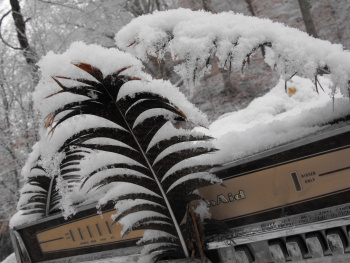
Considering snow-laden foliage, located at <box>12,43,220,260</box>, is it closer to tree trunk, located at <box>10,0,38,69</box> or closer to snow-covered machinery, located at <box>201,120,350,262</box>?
snow-covered machinery, located at <box>201,120,350,262</box>

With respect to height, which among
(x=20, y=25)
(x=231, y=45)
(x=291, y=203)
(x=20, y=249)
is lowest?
(x=20, y=249)

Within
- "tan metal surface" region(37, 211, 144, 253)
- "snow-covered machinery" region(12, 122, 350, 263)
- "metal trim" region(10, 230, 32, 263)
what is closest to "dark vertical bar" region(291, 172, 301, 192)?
"snow-covered machinery" region(12, 122, 350, 263)

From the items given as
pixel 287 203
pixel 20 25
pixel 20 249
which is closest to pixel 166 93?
pixel 287 203

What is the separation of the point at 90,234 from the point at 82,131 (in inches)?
30.5

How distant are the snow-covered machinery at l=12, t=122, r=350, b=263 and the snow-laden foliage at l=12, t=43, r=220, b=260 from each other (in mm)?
117

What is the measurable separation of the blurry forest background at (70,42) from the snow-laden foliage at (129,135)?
160 centimetres

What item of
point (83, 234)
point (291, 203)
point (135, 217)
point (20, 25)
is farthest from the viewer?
point (20, 25)

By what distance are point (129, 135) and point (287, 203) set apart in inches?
22.3

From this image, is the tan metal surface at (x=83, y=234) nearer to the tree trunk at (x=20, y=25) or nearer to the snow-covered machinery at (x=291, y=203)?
the snow-covered machinery at (x=291, y=203)

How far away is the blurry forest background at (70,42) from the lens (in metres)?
6.23

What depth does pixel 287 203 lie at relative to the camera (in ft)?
3.24

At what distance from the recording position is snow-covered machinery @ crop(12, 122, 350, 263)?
91cm

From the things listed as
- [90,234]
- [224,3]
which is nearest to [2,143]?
[90,234]

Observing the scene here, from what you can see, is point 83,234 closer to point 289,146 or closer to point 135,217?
point 135,217
